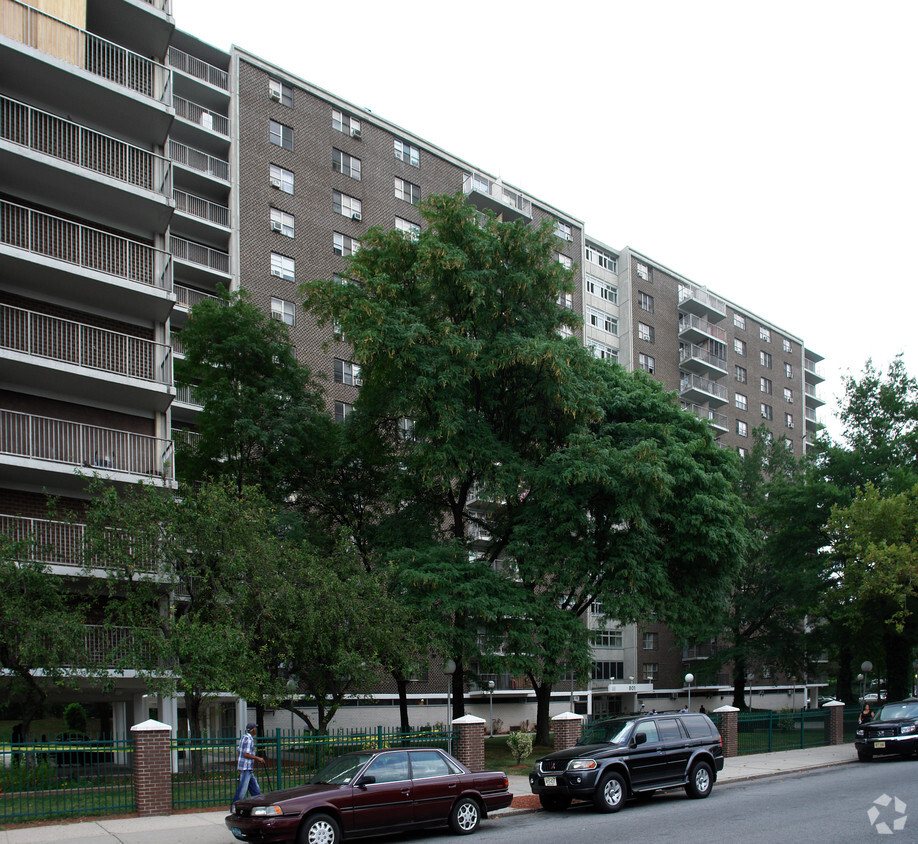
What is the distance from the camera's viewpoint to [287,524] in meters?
25.8

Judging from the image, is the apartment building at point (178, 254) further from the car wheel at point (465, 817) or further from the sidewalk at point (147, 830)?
the car wheel at point (465, 817)

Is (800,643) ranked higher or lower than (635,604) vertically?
lower

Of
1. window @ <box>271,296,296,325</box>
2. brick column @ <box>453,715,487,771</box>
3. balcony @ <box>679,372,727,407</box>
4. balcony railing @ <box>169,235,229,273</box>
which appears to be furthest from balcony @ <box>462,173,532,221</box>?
brick column @ <box>453,715,487,771</box>

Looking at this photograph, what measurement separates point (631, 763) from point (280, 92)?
41.0 m

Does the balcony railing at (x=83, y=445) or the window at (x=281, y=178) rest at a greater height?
the window at (x=281, y=178)

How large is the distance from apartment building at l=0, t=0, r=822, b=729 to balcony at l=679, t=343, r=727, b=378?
0.71 feet

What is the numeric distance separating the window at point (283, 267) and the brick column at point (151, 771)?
31.8 meters

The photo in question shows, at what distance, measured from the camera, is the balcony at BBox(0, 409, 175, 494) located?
75.6 feet

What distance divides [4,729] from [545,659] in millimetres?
17460

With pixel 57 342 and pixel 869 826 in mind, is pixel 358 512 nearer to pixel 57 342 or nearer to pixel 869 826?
pixel 57 342

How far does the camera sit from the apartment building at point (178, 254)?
2405 centimetres

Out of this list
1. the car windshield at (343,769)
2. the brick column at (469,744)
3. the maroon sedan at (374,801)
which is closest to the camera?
the maroon sedan at (374,801)

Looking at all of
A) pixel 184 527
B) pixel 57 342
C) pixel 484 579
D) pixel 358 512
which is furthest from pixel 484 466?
pixel 57 342

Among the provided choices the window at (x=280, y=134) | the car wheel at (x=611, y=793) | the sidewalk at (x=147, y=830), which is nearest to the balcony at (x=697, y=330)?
the window at (x=280, y=134)
